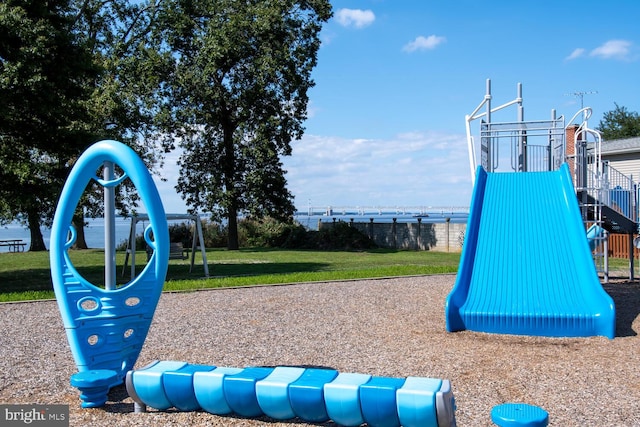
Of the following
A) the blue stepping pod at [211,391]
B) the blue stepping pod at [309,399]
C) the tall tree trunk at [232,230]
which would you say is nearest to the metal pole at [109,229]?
the blue stepping pod at [211,391]

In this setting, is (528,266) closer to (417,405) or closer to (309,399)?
(417,405)

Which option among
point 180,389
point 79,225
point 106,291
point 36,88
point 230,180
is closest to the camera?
point 180,389

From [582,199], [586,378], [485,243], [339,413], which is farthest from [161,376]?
[582,199]

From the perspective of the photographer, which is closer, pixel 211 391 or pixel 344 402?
pixel 344 402

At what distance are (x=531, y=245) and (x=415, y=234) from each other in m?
21.1

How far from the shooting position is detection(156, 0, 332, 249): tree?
30.0m

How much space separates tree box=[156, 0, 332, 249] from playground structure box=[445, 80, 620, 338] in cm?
1849

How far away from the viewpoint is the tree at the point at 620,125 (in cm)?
5506

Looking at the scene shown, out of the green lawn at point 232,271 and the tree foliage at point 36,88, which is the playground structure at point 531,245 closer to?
the green lawn at point 232,271

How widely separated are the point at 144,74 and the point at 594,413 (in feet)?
93.9

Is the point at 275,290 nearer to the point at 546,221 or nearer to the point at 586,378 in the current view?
the point at 546,221

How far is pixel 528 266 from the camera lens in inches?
383

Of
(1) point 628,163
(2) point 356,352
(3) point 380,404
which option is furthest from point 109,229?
(1) point 628,163

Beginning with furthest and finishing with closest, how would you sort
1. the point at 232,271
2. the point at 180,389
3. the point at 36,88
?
the point at 232,271 → the point at 36,88 → the point at 180,389
